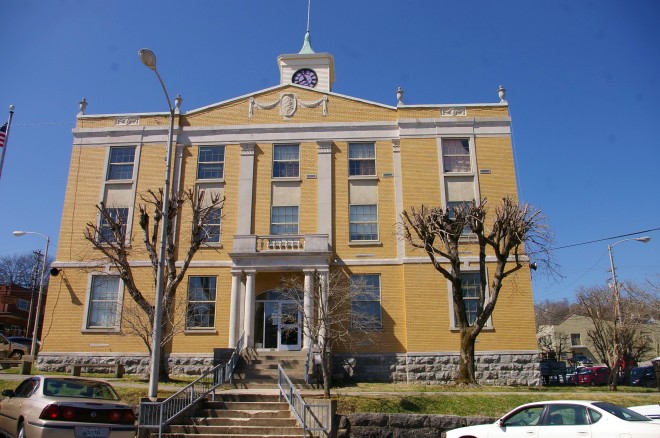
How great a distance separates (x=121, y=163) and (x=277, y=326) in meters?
12.0

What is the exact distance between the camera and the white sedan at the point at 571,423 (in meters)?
9.58

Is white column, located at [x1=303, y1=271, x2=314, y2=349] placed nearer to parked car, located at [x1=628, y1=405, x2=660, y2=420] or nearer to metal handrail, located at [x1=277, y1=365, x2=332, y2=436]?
metal handrail, located at [x1=277, y1=365, x2=332, y2=436]

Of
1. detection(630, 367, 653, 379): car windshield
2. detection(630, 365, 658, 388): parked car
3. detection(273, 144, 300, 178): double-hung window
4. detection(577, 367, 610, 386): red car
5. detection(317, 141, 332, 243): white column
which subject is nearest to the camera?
detection(317, 141, 332, 243): white column

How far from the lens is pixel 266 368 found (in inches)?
851

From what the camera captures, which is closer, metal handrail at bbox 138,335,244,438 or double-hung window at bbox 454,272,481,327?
metal handrail at bbox 138,335,244,438

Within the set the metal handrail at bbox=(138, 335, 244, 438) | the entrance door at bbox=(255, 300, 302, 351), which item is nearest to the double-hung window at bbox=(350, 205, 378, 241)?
the entrance door at bbox=(255, 300, 302, 351)

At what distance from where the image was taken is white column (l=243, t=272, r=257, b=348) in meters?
24.0

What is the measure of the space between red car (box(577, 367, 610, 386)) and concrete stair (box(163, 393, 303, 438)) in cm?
2351

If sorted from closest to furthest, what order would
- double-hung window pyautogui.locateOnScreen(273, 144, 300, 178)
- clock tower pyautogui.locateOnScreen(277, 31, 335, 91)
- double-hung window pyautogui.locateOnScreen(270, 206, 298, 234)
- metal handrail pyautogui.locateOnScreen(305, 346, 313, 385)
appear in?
metal handrail pyautogui.locateOnScreen(305, 346, 313, 385) → double-hung window pyautogui.locateOnScreen(270, 206, 298, 234) → double-hung window pyautogui.locateOnScreen(273, 144, 300, 178) → clock tower pyautogui.locateOnScreen(277, 31, 335, 91)

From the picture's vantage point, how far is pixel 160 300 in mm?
13977

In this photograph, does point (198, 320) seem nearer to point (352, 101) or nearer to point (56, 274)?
point (56, 274)

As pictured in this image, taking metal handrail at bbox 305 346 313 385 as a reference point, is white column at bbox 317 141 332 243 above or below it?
above

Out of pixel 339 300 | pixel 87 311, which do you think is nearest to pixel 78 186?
pixel 87 311

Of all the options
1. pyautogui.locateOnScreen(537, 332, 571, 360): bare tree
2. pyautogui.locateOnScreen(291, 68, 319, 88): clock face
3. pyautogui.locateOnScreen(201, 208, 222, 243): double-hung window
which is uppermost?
pyautogui.locateOnScreen(291, 68, 319, 88): clock face
